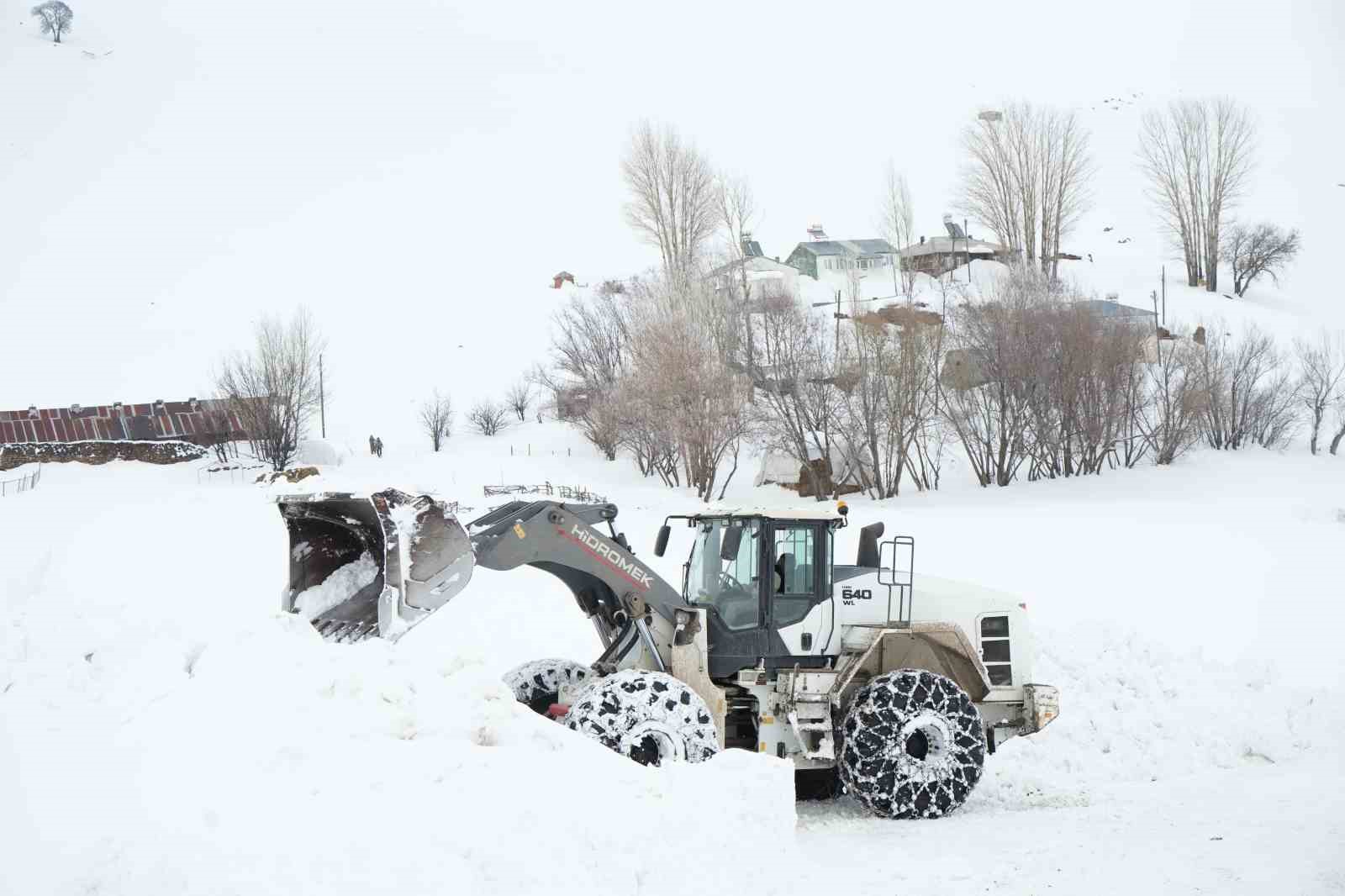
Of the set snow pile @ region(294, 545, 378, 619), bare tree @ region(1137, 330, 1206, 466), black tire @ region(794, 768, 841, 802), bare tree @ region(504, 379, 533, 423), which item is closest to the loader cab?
black tire @ region(794, 768, 841, 802)

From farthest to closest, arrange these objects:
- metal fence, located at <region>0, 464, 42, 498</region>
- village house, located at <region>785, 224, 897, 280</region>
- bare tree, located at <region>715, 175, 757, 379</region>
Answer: village house, located at <region>785, 224, 897, 280</region> → bare tree, located at <region>715, 175, 757, 379</region> → metal fence, located at <region>0, 464, 42, 498</region>

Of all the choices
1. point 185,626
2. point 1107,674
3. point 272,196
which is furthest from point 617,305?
point 272,196

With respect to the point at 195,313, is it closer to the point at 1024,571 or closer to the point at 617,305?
the point at 617,305

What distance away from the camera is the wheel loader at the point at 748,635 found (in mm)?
7555

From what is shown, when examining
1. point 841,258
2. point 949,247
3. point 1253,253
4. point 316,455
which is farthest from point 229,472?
point 1253,253

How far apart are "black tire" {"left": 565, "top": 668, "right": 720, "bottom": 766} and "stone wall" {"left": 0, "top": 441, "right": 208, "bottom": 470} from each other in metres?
40.9

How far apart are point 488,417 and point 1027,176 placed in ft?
115

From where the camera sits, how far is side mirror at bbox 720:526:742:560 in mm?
8977

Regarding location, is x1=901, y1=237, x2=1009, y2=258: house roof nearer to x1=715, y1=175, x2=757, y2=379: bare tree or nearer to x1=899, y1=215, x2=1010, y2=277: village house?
x1=899, y1=215, x2=1010, y2=277: village house

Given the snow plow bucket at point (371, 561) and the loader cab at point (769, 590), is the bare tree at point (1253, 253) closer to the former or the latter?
the loader cab at point (769, 590)

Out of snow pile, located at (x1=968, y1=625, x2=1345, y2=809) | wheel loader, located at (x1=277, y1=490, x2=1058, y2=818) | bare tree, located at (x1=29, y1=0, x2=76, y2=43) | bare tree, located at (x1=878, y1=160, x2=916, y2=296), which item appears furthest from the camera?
bare tree, located at (x1=29, y1=0, x2=76, y2=43)

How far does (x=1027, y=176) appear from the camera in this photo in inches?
2749

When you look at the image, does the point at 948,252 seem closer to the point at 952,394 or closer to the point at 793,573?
the point at 952,394

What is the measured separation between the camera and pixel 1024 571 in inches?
885
